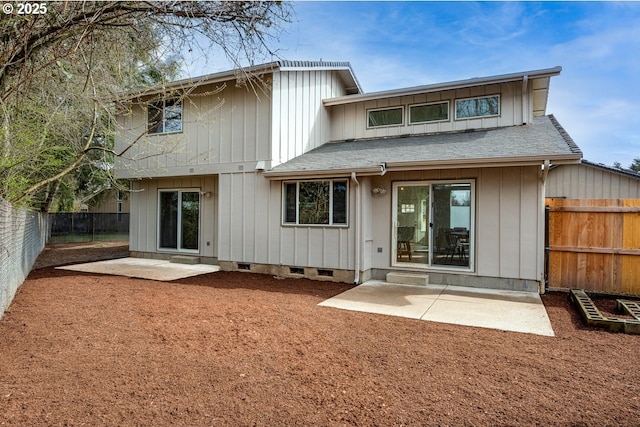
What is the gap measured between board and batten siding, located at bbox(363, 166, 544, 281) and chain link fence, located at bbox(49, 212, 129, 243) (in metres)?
17.8

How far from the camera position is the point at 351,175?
7.48 metres

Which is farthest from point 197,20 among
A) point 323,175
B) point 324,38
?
point 323,175

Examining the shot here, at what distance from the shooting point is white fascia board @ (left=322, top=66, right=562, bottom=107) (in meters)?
7.77

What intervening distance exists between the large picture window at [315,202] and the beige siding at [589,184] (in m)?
7.25

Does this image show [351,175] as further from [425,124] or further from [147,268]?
[147,268]

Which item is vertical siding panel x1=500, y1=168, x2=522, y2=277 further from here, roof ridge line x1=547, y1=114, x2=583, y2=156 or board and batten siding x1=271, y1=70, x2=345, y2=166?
board and batten siding x1=271, y1=70, x2=345, y2=166

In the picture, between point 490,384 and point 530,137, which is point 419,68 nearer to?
point 530,137

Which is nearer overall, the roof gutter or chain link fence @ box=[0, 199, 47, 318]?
chain link fence @ box=[0, 199, 47, 318]

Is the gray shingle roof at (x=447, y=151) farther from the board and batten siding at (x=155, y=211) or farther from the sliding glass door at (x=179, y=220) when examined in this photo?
the sliding glass door at (x=179, y=220)

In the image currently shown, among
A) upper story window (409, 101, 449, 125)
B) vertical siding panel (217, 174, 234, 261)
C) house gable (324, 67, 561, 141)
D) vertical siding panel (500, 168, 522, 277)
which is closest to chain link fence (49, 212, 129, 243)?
vertical siding panel (217, 174, 234, 261)

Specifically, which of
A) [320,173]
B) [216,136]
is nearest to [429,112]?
[320,173]

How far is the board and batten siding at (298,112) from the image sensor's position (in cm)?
864

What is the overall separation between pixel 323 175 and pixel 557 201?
454cm

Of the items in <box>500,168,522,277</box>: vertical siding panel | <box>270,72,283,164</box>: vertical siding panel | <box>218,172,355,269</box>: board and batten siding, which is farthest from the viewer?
<box>270,72,283,164</box>: vertical siding panel
